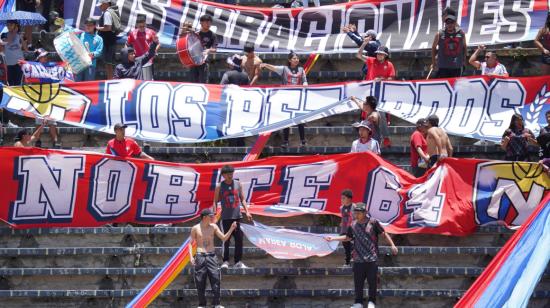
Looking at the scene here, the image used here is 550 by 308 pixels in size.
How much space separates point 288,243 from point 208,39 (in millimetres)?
6065

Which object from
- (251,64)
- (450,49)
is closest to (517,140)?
(450,49)

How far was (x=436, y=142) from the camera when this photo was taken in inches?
874

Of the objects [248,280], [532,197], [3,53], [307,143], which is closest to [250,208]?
[248,280]

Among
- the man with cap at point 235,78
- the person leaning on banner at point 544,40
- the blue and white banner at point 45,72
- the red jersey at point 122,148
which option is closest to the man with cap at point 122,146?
the red jersey at point 122,148

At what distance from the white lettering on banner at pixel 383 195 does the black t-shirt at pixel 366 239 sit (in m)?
1.63

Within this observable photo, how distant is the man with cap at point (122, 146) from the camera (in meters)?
22.9

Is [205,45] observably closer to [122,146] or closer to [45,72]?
[45,72]

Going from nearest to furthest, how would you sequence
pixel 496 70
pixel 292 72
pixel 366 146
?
pixel 366 146
pixel 292 72
pixel 496 70

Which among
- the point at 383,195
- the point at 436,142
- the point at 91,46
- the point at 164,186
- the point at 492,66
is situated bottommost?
the point at 164,186

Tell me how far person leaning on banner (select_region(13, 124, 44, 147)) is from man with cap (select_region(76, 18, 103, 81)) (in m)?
2.20

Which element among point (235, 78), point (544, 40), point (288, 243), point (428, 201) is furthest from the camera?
point (544, 40)

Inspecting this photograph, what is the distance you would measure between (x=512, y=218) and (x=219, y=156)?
5.04 meters

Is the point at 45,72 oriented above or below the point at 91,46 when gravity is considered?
below

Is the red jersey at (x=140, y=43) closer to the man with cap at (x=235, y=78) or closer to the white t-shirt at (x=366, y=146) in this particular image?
the man with cap at (x=235, y=78)
